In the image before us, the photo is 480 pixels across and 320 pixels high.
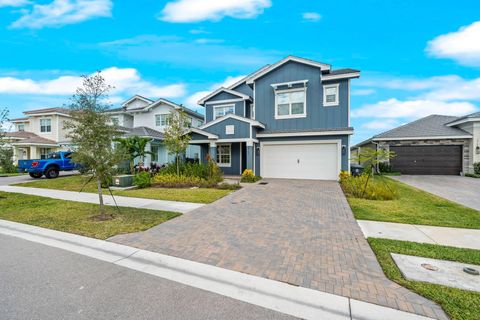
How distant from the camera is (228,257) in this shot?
416cm

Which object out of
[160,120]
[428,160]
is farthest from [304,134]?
[160,120]

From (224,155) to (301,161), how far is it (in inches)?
236

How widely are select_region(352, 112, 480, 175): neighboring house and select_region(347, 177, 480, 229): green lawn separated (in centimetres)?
1020

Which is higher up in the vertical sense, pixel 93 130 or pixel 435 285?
pixel 93 130

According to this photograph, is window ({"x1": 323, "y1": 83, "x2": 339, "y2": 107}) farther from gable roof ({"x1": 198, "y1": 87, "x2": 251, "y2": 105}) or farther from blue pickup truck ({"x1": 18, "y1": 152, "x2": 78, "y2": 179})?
blue pickup truck ({"x1": 18, "y1": 152, "x2": 78, "y2": 179})

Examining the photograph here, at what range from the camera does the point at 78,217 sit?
22.6ft

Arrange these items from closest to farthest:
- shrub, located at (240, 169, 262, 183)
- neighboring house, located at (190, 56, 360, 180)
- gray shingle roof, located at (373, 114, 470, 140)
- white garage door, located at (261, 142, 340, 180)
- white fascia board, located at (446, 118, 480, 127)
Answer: shrub, located at (240, 169, 262, 183)
neighboring house, located at (190, 56, 360, 180)
white garage door, located at (261, 142, 340, 180)
white fascia board, located at (446, 118, 480, 127)
gray shingle roof, located at (373, 114, 470, 140)

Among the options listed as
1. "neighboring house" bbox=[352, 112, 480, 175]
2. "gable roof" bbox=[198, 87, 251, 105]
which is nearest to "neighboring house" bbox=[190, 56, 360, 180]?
"gable roof" bbox=[198, 87, 251, 105]

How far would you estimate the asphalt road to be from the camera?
8.79ft

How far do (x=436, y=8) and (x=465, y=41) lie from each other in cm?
469

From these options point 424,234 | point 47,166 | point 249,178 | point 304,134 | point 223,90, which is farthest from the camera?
point 223,90

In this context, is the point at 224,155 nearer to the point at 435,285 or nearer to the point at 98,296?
the point at 98,296

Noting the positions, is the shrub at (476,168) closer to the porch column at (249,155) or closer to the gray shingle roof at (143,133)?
the porch column at (249,155)

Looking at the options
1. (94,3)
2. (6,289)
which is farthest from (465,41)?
(6,289)
